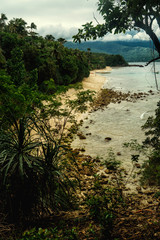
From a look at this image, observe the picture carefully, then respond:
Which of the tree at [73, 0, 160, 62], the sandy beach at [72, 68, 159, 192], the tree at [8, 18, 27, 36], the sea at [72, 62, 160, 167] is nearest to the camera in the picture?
the tree at [73, 0, 160, 62]

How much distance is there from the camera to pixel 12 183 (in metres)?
3.72

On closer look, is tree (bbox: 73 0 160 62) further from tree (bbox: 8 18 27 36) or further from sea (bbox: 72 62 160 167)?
tree (bbox: 8 18 27 36)

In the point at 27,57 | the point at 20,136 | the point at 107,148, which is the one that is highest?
the point at 27,57

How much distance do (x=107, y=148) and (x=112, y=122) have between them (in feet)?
20.5

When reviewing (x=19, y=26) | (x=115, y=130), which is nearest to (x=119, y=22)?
(x=115, y=130)

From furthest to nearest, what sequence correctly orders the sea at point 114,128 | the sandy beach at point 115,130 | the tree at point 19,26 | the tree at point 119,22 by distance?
1. the tree at point 19,26
2. the sea at point 114,128
3. the sandy beach at point 115,130
4. the tree at point 119,22

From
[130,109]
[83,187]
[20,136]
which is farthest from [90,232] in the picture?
[130,109]

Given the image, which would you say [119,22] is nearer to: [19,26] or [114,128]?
[114,128]

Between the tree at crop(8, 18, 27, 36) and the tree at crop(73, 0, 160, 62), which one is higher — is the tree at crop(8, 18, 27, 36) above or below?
above

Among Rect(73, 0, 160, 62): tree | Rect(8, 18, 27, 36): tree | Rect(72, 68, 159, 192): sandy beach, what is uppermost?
Rect(8, 18, 27, 36): tree

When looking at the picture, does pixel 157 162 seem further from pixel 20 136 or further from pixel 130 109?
pixel 130 109

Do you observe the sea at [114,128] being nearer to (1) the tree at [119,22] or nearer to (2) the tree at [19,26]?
(1) the tree at [119,22]

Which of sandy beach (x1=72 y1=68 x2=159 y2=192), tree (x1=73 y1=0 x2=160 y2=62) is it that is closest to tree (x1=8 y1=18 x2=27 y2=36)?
sandy beach (x1=72 y1=68 x2=159 y2=192)

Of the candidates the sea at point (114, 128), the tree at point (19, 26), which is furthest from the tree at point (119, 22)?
the tree at point (19, 26)
